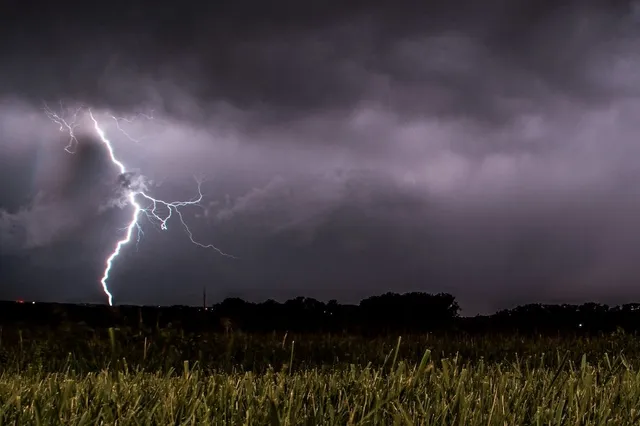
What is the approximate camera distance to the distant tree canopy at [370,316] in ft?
33.7

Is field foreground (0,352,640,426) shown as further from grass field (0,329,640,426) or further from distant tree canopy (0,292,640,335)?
distant tree canopy (0,292,640,335)

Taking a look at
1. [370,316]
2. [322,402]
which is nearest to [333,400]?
[322,402]

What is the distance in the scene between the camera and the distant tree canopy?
10.3 m

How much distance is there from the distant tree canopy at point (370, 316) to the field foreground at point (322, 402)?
6.41 meters

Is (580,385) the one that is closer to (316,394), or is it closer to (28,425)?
(316,394)

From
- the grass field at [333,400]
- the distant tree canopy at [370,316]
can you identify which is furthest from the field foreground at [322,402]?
the distant tree canopy at [370,316]

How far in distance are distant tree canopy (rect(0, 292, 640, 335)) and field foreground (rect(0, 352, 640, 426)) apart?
21.0ft

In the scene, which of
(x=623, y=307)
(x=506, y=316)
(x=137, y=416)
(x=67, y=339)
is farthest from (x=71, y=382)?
(x=623, y=307)

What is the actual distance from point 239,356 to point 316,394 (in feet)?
11.0

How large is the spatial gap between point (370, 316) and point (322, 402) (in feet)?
30.5

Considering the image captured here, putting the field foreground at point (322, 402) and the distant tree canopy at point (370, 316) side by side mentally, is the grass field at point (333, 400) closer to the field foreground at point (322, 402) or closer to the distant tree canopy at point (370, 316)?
the field foreground at point (322, 402)

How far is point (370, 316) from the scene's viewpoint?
40.7 feet

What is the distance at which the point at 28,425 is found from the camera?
8.92 ft

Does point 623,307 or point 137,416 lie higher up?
point 623,307
